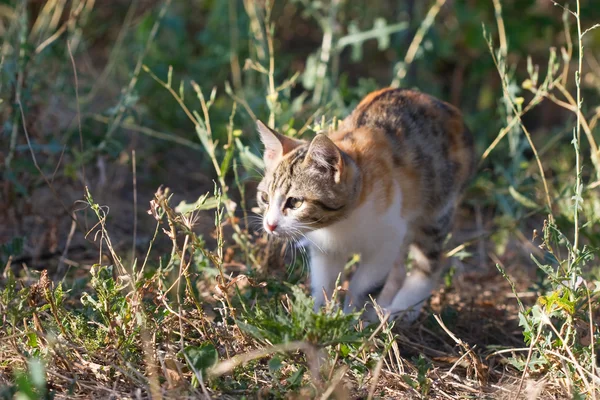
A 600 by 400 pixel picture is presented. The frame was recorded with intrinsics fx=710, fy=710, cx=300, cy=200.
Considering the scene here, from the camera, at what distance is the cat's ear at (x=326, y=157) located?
251 centimetres

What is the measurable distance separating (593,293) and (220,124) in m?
2.47

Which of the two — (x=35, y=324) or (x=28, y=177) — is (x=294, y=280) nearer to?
(x=35, y=324)

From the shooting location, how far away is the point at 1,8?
4762 mm

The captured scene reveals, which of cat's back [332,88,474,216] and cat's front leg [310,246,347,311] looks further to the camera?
cat's back [332,88,474,216]

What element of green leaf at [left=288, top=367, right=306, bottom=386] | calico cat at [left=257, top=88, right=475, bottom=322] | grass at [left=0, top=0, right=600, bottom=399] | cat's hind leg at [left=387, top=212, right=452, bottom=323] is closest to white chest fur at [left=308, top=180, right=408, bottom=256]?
calico cat at [left=257, top=88, right=475, bottom=322]

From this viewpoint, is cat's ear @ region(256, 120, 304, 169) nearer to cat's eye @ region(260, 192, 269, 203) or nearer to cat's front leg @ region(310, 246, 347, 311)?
cat's eye @ region(260, 192, 269, 203)

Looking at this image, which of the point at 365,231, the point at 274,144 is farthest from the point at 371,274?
the point at 274,144

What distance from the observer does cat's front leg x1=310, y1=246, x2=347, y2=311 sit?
9.43 ft

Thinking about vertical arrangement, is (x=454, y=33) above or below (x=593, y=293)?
above

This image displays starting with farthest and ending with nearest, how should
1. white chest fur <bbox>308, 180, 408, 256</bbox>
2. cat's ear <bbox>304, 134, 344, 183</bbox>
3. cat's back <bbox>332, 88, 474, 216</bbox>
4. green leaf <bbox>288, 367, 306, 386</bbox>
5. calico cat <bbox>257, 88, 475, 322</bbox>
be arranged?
cat's back <bbox>332, 88, 474, 216</bbox>
white chest fur <bbox>308, 180, 408, 256</bbox>
calico cat <bbox>257, 88, 475, 322</bbox>
cat's ear <bbox>304, 134, 344, 183</bbox>
green leaf <bbox>288, 367, 306, 386</bbox>

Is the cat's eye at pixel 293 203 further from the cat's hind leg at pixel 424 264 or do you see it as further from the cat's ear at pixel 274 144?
the cat's hind leg at pixel 424 264

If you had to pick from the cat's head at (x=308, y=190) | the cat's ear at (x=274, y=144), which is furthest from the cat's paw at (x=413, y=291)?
the cat's ear at (x=274, y=144)

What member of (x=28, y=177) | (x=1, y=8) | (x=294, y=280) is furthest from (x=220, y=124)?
(x=1, y=8)

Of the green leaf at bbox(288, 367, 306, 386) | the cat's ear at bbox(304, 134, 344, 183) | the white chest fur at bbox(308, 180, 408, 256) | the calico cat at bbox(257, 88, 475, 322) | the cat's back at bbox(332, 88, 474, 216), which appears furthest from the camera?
the cat's back at bbox(332, 88, 474, 216)
